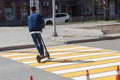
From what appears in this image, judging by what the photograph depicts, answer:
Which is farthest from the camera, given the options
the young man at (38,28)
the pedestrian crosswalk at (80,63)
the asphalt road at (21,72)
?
the young man at (38,28)

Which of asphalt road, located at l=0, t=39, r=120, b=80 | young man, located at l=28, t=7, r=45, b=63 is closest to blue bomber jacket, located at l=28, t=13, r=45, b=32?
young man, located at l=28, t=7, r=45, b=63

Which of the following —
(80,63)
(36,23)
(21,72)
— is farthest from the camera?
(36,23)

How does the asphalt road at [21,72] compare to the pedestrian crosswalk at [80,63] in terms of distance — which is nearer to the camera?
the asphalt road at [21,72]

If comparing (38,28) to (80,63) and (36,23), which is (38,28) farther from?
(80,63)

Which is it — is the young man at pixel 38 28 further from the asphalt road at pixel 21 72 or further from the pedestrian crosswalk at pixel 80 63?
the asphalt road at pixel 21 72

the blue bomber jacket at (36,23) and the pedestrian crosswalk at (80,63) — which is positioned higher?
the blue bomber jacket at (36,23)

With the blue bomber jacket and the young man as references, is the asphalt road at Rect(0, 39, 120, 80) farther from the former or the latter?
the blue bomber jacket

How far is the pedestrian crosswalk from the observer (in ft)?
34.9

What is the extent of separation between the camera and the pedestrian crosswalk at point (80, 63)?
10633 mm

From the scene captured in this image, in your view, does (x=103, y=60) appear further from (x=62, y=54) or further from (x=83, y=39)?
(x=83, y=39)

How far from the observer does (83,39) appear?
20781 mm

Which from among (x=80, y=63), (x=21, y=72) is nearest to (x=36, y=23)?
(x=80, y=63)

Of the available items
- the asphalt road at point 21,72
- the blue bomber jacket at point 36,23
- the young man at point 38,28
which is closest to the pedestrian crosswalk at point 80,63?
the asphalt road at point 21,72

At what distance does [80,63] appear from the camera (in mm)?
12625
